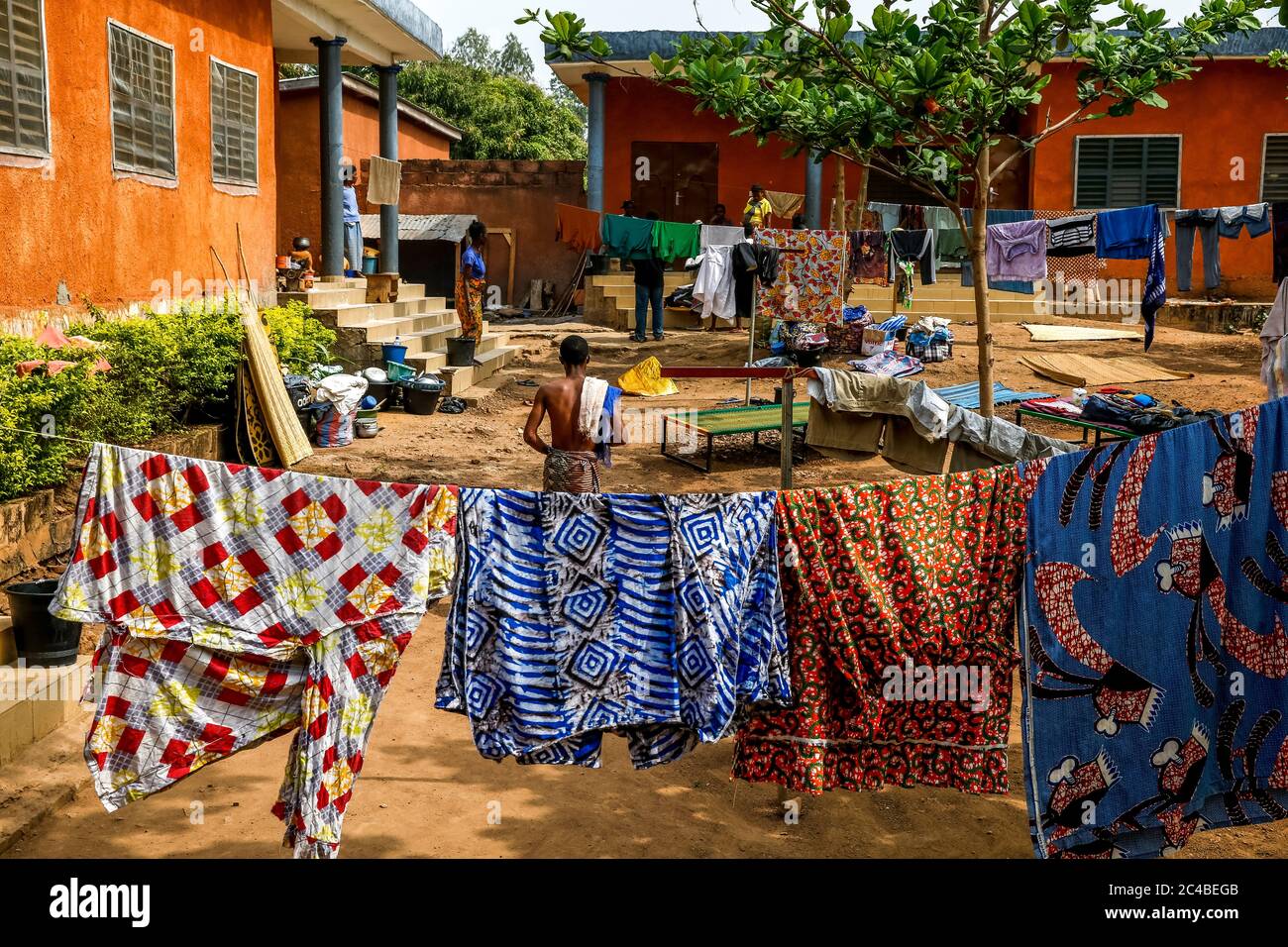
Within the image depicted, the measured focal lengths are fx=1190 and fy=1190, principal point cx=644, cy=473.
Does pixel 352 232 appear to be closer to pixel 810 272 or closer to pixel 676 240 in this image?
pixel 676 240

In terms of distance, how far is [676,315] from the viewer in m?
19.5

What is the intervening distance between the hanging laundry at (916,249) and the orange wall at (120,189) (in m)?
6.96

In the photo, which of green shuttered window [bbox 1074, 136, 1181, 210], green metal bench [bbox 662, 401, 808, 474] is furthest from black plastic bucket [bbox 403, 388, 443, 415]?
green shuttered window [bbox 1074, 136, 1181, 210]

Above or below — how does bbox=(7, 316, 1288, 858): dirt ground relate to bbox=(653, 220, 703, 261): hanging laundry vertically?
below

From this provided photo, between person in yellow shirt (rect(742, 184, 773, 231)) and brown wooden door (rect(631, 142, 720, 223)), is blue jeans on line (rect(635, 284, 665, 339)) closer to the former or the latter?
person in yellow shirt (rect(742, 184, 773, 231))

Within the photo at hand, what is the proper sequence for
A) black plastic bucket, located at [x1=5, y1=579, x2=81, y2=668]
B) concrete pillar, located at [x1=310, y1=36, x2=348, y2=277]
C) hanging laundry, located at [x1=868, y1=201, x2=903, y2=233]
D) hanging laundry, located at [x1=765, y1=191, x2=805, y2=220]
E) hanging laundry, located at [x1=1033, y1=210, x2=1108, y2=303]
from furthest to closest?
hanging laundry, located at [x1=765, y1=191, x2=805, y2=220] < concrete pillar, located at [x1=310, y1=36, x2=348, y2=277] < hanging laundry, located at [x1=868, y1=201, x2=903, y2=233] < hanging laundry, located at [x1=1033, y1=210, x2=1108, y2=303] < black plastic bucket, located at [x1=5, y1=579, x2=81, y2=668]

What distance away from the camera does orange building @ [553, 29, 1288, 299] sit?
19.5 metres

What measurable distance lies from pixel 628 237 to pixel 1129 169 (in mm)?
9549

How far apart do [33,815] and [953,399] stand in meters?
8.30

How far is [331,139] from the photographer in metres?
14.4

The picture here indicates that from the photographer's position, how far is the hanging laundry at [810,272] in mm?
13414

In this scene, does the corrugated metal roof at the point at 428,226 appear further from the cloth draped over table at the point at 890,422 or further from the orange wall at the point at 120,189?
the cloth draped over table at the point at 890,422

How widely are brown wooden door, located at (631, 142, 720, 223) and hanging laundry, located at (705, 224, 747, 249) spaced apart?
22.0ft

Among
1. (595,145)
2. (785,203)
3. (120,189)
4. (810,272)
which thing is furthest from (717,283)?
(595,145)
